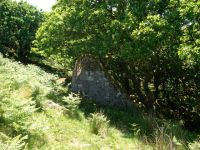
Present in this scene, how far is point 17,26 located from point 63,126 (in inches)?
1054

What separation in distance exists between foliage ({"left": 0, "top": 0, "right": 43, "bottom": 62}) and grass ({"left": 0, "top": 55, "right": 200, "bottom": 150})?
19.5 metres

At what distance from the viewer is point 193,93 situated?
21219 millimetres

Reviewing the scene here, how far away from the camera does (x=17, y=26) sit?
1459 inches

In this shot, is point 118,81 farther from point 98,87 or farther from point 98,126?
point 98,126

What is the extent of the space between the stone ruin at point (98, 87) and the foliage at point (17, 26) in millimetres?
16950

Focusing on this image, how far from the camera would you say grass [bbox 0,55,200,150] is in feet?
30.2

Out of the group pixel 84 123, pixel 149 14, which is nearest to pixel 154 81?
pixel 149 14

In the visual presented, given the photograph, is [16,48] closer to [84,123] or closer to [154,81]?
[154,81]

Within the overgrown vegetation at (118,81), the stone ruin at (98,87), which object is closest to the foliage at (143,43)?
the overgrown vegetation at (118,81)

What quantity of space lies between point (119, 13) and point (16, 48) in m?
22.5

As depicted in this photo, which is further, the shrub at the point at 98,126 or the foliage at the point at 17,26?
the foliage at the point at 17,26

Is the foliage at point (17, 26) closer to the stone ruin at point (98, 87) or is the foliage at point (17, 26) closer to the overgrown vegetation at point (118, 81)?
the overgrown vegetation at point (118, 81)

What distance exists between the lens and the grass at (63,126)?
9195mm

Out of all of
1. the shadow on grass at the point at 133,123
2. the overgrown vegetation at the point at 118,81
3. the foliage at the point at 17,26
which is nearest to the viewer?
the overgrown vegetation at the point at 118,81
